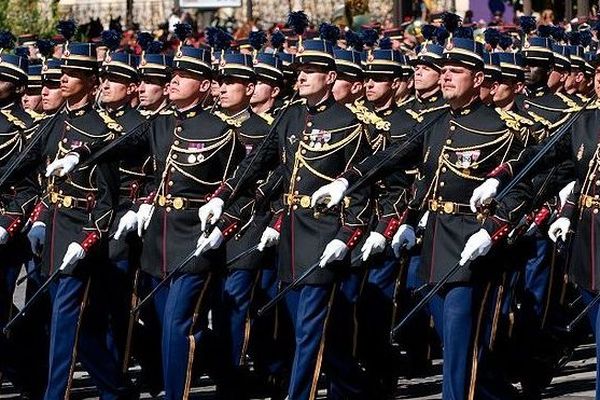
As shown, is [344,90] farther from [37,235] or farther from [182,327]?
[37,235]

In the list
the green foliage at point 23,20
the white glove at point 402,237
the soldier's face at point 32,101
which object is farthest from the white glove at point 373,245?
the green foliage at point 23,20

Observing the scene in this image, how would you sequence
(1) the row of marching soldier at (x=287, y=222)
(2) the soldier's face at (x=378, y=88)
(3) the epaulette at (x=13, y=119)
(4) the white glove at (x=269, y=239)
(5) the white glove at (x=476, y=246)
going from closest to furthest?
(5) the white glove at (x=476, y=246)
(1) the row of marching soldier at (x=287, y=222)
(4) the white glove at (x=269, y=239)
(3) the epaulette at (x=13, y=119)
(2) the soldier's face at (x=378, y=88)

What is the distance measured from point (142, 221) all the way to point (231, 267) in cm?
100

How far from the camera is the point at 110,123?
11.3 metres

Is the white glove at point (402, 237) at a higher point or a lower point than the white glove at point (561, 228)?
lower

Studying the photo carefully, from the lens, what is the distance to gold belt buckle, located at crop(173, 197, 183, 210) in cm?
1091

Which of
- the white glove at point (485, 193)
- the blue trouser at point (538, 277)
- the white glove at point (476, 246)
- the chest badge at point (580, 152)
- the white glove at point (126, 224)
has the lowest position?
the blue trouser at point (538, 277)

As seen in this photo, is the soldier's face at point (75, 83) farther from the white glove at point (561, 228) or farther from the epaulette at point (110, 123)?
the white glove at point (561, 228)

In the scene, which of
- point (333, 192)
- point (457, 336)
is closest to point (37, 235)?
point (333, 192)

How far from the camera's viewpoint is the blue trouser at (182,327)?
10.7 metres

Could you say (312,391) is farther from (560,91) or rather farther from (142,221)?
(560,91)

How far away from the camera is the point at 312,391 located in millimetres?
10477

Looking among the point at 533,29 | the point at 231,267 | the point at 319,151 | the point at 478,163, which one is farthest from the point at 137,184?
the point at 533,29

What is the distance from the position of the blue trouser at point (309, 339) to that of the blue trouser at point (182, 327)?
1.70 feet
